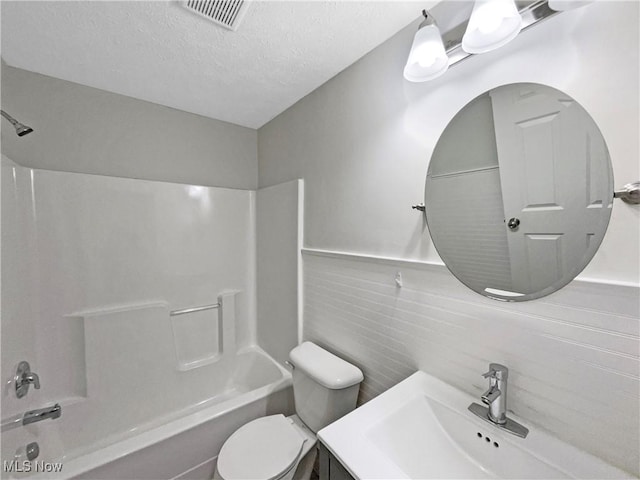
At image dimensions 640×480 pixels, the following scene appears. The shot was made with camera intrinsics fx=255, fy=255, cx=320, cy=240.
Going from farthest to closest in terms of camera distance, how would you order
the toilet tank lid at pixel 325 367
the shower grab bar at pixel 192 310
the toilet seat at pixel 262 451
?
the shower grab bar at pixel 192 310 → the toilet tank lid at pixel 325 367 → the toilet seat at pixel 262 451

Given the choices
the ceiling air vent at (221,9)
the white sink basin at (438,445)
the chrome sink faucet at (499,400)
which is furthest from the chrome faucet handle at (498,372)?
the ceiling air vent at (221,9)

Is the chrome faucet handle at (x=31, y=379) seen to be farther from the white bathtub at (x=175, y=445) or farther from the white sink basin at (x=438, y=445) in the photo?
the white sink basin at (x=438, y=445)

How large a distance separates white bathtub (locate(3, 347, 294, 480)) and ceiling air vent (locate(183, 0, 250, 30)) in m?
1.99

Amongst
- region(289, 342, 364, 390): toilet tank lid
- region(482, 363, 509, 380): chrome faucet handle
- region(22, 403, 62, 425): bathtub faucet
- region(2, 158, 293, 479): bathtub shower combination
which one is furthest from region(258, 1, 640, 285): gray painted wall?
region(22, 403, 62, 425): bathtub faucet

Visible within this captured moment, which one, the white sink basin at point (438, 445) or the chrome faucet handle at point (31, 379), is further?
the chrome faucet handle at point (31, 379)

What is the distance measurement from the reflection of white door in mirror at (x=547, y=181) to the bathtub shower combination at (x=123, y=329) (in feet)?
5.27

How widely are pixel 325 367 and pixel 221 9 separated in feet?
5.69

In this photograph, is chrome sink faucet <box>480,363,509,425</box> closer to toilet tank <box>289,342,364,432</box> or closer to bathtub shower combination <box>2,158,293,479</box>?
toilet tank <box>289,342,364,432</box>

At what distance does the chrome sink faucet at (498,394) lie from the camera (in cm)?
78

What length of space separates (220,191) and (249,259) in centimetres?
65

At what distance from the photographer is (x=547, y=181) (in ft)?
2.53

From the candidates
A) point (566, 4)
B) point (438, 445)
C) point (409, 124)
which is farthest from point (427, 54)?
point (438, 445)

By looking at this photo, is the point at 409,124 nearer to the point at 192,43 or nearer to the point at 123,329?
the point at 192,43

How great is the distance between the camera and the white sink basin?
26.2 inches
